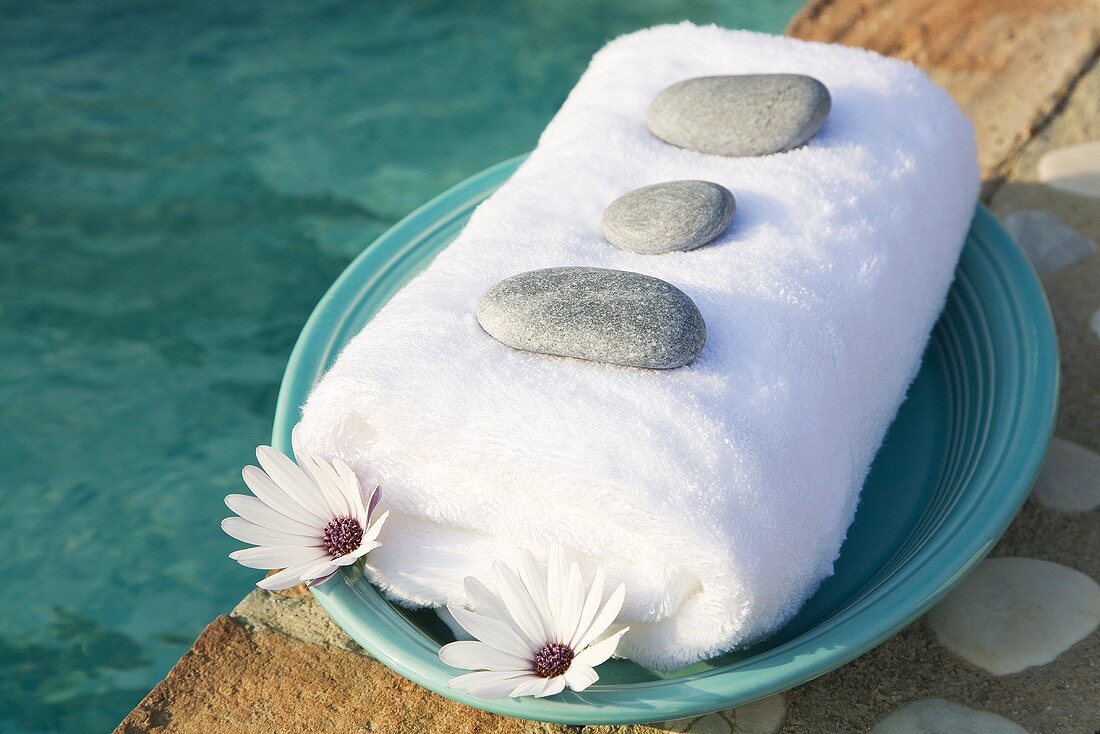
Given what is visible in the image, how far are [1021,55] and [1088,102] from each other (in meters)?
0.17

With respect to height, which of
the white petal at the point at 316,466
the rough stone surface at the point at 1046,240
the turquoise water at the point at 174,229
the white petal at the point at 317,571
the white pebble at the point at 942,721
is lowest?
the turquoise water at the point at 174,229

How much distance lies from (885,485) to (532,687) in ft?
1.62

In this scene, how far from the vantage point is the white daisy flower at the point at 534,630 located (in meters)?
0.76

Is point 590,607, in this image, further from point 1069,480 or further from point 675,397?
point 1069,480

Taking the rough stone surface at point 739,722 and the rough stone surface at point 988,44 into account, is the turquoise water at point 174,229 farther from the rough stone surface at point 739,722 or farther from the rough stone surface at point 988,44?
the rough stone surface at point 739,722

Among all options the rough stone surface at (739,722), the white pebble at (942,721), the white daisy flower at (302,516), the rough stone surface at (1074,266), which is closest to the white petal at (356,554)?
the white daisy flower at (302,516)

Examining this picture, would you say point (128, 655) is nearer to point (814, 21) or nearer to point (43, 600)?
point (43, 600)

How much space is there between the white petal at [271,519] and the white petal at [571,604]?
22 cm

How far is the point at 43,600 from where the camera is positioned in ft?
4.28

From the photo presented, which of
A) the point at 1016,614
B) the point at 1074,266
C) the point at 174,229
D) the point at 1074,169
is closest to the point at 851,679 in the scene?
the point at 1016,614

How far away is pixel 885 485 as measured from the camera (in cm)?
109

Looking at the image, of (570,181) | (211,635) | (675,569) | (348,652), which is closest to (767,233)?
(570,181)

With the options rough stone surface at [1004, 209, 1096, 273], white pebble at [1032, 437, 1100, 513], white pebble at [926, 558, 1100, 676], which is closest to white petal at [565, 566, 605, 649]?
white pebble at [926, 558, 1100, 676]

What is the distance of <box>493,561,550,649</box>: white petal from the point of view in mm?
787
